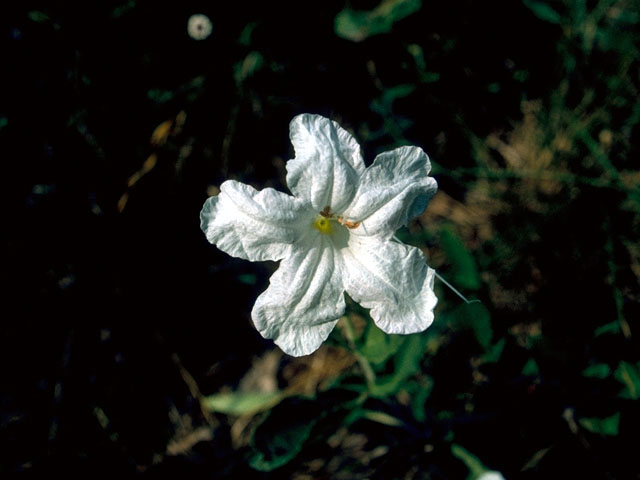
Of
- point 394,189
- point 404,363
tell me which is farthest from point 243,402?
point 394,189

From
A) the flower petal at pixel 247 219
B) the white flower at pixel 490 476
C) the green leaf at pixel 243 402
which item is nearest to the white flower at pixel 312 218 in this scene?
the flower petal at pixel 247 219

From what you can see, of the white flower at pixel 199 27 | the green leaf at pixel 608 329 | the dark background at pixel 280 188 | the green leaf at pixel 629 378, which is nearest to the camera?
the green leaf at pixel 629 378

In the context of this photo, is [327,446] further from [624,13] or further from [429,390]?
[624,13]

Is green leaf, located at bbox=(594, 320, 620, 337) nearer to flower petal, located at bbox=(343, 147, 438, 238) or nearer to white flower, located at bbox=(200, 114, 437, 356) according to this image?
white flower, located at bbox=(200, 114, 437, 356)

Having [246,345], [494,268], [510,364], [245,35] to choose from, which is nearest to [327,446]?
[246,345]

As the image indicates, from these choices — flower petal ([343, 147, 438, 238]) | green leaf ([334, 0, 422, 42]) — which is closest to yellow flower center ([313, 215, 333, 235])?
flower petal ([343, 147, 438, 238])

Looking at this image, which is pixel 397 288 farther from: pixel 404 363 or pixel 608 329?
pixel 608 329

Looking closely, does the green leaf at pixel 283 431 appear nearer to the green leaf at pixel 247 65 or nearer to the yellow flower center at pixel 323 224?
the yellow flower center at pixel 323 224
